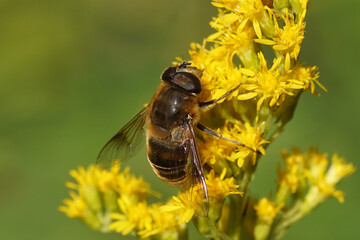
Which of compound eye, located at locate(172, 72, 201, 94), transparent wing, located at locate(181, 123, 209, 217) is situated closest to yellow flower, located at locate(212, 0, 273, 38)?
compound eye, located at locate(172, 72, 201, 94)

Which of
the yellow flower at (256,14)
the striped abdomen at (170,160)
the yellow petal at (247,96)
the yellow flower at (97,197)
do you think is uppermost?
the yellow flower at (256,14)

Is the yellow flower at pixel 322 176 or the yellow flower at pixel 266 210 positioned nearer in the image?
the yellow flower at pixel 266 210

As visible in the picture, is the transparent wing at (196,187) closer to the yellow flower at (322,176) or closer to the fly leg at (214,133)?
the fly leg at (214,133)

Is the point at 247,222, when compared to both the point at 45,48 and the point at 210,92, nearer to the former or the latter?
the point at 210,92

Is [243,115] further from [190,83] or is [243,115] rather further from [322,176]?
[322,176]

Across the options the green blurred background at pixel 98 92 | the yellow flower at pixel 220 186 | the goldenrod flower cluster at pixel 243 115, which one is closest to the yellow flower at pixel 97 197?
the goldenrod flower cluster at pixel 243 115

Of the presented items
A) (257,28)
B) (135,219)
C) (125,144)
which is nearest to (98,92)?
(125,144)

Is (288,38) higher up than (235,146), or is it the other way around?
(288,38)
